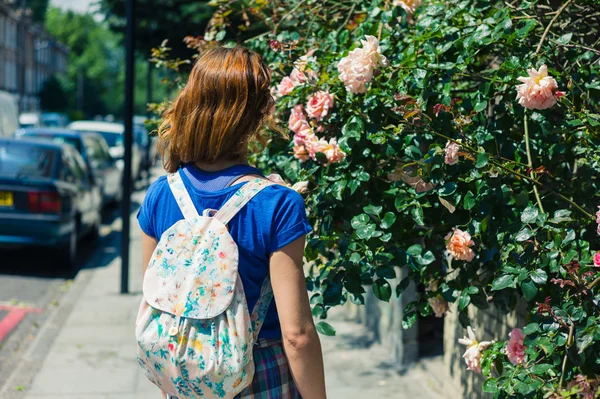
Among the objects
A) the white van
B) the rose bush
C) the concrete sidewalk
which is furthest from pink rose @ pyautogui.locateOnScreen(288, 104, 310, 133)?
the white van

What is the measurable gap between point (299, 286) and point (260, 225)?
18 centimetres

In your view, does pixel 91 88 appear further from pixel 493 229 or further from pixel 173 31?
pixel 493 229

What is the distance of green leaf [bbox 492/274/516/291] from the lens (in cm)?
274

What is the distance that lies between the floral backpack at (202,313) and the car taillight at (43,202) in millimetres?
7913

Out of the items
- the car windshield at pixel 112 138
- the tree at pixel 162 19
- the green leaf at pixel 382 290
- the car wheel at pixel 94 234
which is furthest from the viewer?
the car windshield at pixel 112 138

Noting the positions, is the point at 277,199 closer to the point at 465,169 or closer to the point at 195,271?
the point at 195,271

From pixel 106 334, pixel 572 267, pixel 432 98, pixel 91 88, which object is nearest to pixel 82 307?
pixel 106 334

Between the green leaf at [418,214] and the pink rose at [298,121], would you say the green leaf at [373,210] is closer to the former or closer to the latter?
the green leaf at [418,214]

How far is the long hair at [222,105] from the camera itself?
216 centimetres

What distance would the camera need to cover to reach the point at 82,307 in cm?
812

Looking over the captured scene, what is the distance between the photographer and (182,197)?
2.21m

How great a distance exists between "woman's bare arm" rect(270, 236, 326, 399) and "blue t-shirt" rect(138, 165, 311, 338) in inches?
1.5

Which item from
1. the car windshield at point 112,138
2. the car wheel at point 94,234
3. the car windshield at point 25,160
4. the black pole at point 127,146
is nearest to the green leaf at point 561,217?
the black pole at point 127,146

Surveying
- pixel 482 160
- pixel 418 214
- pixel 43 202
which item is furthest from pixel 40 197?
pixel 482 160
